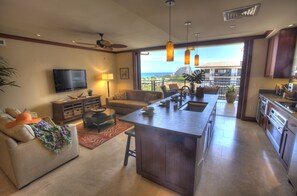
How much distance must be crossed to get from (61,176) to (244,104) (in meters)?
4.96

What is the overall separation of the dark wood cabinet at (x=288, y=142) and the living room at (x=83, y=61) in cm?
40

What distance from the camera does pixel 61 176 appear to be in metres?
2.17

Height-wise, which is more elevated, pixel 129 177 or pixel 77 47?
pixel 77 47

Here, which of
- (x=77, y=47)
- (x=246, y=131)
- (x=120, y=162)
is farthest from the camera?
(x=77, y=47)

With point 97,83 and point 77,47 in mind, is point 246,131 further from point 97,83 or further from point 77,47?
point 77,47

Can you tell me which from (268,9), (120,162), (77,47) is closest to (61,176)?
(120,162)

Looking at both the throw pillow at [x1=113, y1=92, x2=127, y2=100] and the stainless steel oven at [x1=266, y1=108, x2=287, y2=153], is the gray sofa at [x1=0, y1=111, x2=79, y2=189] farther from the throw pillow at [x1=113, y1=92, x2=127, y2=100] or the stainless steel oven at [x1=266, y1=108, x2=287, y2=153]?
the stainless steel oven at [x1=266, y1=108, x2=287, y2=153]

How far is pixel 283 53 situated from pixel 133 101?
4276mm

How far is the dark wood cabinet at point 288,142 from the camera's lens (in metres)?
2.00

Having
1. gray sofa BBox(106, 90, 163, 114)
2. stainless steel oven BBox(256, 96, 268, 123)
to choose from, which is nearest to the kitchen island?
stainless steel oven BBox(256, 96, 268, 123)

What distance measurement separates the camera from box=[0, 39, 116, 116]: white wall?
371 cm

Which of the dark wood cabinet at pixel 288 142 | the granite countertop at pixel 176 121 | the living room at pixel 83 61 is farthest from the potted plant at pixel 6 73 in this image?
the dark wood cabinet at pixel 288 142

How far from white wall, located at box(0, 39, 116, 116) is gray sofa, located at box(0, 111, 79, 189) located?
210 cm

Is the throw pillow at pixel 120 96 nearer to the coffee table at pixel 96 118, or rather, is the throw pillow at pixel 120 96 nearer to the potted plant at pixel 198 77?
the coffee table at pixel 96 118
